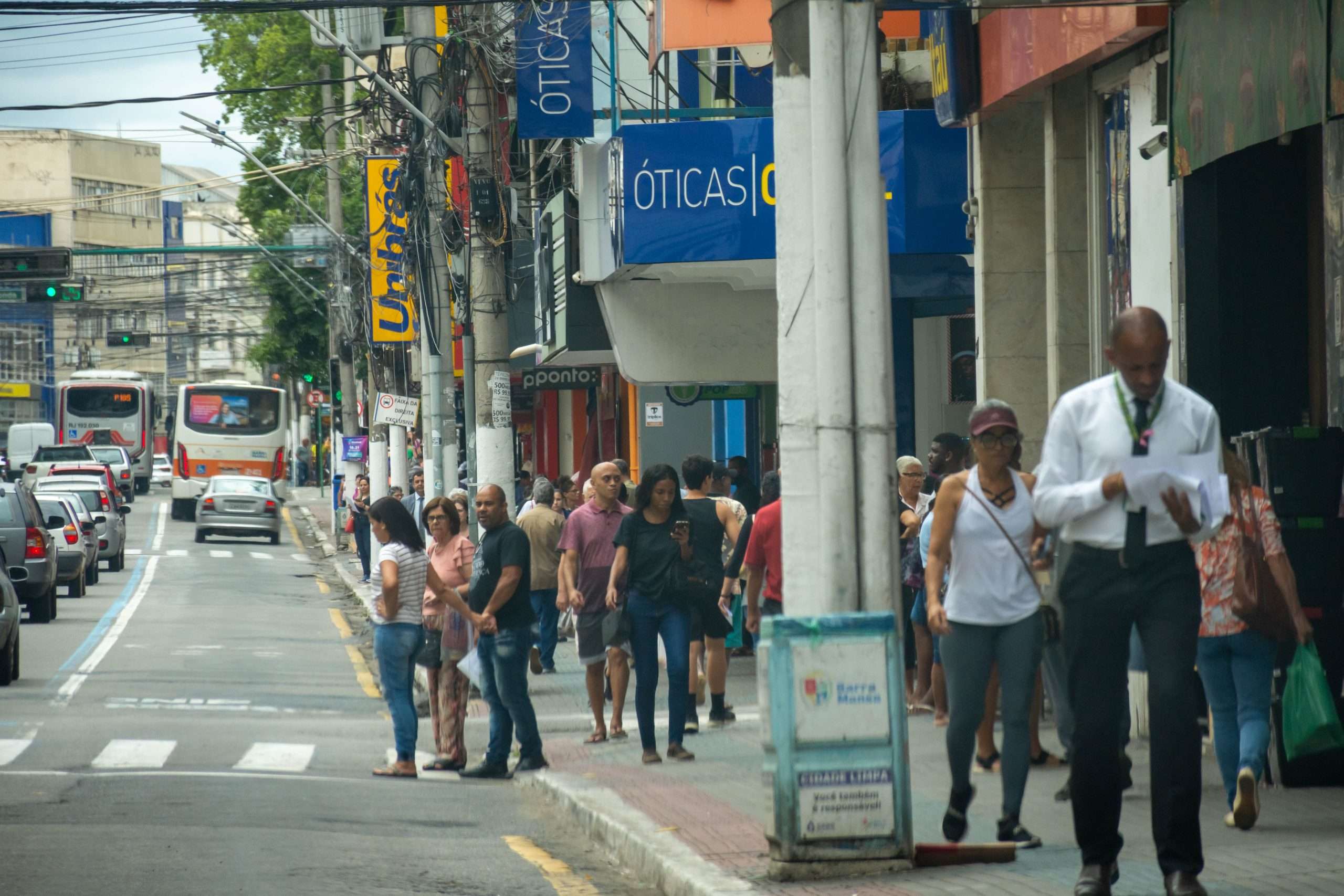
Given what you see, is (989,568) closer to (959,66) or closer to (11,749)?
(959,66)

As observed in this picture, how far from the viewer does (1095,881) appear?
21.1 feet

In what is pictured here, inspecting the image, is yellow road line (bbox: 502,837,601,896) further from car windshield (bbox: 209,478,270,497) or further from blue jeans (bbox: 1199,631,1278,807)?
car windshield (bbox: 209,478,270,497)

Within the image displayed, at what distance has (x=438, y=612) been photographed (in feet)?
41.9

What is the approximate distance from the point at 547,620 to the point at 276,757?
19.5ft

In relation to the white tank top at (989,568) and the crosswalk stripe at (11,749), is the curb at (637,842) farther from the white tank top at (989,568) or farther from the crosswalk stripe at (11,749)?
the crosswalk stripe at (11,749)

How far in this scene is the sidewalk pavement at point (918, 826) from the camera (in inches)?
280

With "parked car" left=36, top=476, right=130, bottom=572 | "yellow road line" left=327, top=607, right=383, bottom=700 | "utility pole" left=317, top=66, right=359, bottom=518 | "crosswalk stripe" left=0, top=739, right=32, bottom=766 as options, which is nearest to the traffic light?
"parked car" left=36, top=476, right=130, bottom=572

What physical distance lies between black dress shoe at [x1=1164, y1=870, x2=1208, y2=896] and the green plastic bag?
2.03 metres

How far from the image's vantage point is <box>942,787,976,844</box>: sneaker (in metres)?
7.80

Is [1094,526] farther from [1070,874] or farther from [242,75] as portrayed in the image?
[242,75]

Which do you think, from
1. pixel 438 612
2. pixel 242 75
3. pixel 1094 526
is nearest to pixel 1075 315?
pixel 438 612

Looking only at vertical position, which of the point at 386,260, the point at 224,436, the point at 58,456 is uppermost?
the point at 386,260

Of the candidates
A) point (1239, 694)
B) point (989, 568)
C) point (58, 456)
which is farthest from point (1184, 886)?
point (58, 456)

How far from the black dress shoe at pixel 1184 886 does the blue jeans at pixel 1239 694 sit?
1.80 metres
